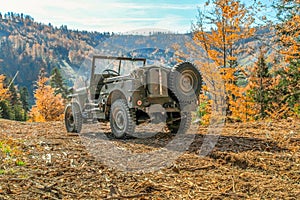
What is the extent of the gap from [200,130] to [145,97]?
Result: 2.08 m

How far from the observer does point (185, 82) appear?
7.36m

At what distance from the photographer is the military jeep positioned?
23.8 feet

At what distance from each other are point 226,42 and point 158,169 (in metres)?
13.8

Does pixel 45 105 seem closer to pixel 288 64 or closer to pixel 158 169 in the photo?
pixel 288 64

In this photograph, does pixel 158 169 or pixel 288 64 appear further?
pixel 288 64

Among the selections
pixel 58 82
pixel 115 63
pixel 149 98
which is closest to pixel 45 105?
pixel 58 82

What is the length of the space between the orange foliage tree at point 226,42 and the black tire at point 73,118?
359 inches

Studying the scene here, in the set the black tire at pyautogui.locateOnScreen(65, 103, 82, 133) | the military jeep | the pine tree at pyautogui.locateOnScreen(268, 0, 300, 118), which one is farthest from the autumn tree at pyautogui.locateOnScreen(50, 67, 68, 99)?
the military jeep

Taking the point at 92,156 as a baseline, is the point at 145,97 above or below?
above

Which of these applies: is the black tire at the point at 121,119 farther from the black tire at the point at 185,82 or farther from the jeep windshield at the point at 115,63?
the jeep windshield at the point at 115,63

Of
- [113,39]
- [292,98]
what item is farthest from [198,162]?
[292,98]

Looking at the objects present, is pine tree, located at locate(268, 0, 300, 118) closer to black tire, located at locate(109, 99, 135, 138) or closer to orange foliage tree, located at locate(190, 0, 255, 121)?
orange foliage tree, located at locate(190, 0, 255, 121)

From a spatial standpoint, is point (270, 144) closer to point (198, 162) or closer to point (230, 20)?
point (198, 162)

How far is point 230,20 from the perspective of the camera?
17328 millimetres
